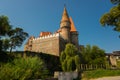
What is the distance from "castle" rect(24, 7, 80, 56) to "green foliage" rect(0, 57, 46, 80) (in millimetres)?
35448

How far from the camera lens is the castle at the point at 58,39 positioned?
50656mm

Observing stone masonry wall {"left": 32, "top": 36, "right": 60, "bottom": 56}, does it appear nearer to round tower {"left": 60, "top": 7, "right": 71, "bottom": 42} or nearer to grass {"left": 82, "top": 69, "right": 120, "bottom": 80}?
round tower {"left": 60, "top": 7, "right": 71, "bottom": 42}

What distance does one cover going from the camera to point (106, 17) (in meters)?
16.0

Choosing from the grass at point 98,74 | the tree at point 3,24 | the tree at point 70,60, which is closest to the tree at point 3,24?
the tree at point 3,24

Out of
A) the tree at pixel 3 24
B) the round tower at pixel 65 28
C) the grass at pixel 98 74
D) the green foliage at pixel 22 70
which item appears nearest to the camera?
the green foliage at pixel 22 70

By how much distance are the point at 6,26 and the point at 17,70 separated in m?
23.2

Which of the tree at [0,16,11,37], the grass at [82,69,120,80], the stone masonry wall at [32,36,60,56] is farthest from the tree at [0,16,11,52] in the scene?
the stone masonry wall at [32,36,60,56]

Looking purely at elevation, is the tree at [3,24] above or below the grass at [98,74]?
above

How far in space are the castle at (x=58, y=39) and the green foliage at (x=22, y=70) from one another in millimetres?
35448

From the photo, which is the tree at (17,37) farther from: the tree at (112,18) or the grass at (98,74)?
the tree at (112,18)

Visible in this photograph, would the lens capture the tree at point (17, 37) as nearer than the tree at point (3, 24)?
No

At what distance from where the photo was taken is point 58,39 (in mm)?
50375

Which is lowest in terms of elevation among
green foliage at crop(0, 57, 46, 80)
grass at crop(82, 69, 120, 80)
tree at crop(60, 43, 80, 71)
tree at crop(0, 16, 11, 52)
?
grass at crop(82, 69, 120, 80)

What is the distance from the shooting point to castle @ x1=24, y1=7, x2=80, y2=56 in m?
50.7
